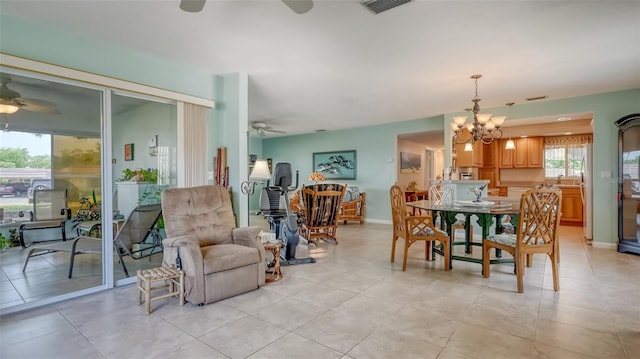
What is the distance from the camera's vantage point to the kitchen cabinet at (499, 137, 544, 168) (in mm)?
7391

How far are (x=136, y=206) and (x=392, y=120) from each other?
556 centimetres

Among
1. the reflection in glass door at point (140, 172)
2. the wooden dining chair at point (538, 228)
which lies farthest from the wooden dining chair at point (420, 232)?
the reflection in glass door at point (140, 172)

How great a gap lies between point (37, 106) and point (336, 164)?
635 centimetres

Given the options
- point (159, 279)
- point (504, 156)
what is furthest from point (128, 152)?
point (504, 156)

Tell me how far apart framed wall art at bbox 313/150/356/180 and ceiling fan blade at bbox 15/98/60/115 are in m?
6.16

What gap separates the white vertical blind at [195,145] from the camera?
3703mm

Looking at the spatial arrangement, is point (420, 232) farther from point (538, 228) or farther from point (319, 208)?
point (319, 208)

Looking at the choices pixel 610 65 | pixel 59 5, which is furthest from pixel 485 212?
pixel 59 5

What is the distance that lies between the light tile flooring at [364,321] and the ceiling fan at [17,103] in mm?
1818

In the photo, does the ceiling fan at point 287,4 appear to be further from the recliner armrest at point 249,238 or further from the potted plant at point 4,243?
the potted plant at point 4,243

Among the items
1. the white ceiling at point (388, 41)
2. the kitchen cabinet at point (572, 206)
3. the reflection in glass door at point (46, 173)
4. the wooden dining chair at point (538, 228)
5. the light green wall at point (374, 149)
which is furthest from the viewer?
the light green wall at point (374, 149)

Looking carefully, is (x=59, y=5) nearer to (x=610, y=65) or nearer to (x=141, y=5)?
(x=141, y=5)

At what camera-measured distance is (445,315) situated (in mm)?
2445

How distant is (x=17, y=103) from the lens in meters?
2.82
